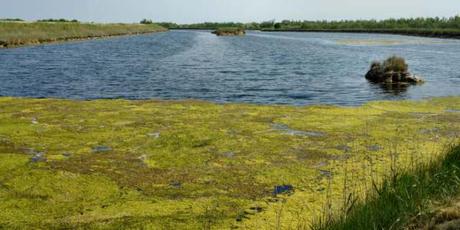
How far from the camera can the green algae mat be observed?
9680 millimetres

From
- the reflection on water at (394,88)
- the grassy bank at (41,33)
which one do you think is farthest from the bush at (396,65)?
the grassy bank at (41,33)

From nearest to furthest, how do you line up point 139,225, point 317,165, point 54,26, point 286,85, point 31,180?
1. point 139,225
2. point 31,180
3. point 317,165
4. point 286,85
5. point 54,26

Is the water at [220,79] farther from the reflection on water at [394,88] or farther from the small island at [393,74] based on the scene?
the small island at [393,74]

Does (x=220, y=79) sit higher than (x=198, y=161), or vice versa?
(x=220, y=79)

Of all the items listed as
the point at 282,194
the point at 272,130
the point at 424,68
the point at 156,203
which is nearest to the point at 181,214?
the point at 156,203

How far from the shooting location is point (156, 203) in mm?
10211

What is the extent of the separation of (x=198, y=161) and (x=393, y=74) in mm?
24812

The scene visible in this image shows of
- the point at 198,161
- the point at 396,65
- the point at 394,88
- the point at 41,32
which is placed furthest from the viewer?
the point at 41,32

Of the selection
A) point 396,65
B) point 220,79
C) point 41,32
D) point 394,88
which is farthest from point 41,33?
point 394,88

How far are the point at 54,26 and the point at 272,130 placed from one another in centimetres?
8518

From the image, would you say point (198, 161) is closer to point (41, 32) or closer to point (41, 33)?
point (41, 33)

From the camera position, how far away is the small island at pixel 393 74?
33688 mm

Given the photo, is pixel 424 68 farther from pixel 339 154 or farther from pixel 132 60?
pixel 339 154

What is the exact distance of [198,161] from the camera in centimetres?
1309
